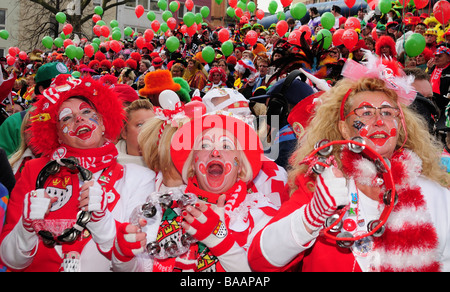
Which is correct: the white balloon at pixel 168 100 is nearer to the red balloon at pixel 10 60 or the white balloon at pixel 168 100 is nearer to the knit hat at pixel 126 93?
the knit hat at pixel 126 93

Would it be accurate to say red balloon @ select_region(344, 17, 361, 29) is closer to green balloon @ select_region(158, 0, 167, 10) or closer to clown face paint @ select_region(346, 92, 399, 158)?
clown face paint @ select_region(346, 92, 399, 158)

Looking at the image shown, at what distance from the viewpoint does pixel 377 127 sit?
2.21 metres

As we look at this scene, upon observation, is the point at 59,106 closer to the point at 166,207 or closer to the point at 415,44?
the point at 166,207

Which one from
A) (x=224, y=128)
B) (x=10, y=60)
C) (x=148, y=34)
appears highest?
(x=224, y=128)

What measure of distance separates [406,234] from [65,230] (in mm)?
1547

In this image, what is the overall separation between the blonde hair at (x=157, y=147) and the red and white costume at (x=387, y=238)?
987mm

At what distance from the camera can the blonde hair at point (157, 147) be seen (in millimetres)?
2891

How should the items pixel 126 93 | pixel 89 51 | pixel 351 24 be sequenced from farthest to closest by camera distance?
pixel 89 51
pixel 351 24
pixel 126 93

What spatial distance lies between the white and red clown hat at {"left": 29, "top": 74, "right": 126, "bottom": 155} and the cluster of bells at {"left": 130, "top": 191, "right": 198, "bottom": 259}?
842mm

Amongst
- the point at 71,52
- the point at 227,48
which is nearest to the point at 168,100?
the point at 227,48

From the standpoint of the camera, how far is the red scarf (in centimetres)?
200

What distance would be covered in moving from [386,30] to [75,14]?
18.2 m

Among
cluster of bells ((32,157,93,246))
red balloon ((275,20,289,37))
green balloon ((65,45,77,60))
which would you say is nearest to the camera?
cluster of bells ((32,157,93,246))

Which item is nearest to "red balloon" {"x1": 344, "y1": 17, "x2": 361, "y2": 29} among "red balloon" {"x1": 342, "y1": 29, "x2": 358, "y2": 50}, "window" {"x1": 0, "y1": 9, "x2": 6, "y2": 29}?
"red balloon" {"x1": 342, "y1": 29, "x2": 358, "y2": 50}
